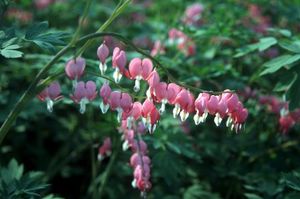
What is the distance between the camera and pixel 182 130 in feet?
9.59

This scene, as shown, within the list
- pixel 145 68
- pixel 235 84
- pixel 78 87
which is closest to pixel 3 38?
pixel 78 87

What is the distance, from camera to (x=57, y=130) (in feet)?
12.7

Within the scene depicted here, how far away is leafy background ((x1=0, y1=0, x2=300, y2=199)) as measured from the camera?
2.41 metres

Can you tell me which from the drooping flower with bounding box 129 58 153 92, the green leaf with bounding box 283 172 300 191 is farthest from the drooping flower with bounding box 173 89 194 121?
the green leaf with bounding box 283 172 300 191

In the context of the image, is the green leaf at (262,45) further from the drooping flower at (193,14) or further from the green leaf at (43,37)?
the green leaf at (43,37)

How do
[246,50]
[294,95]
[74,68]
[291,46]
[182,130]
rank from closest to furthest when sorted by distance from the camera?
1. [74,68]
2. [294,95]
3. [291,46]
4. [246,50]
5. [182,130]

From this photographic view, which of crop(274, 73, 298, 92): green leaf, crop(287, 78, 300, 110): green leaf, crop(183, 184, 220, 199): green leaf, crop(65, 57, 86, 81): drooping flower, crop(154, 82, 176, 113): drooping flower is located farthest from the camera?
crop(183, 184, 220, 199): green leaf

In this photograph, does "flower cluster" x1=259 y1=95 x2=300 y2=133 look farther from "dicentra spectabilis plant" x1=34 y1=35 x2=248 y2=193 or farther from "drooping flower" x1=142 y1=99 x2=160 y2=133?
"drooping flower" x1=142 y1=99 x2=160 y2=133

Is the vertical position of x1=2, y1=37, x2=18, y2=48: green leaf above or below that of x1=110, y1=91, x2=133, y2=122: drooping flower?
above

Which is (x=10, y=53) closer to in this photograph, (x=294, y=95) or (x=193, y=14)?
(x=294, y=95)

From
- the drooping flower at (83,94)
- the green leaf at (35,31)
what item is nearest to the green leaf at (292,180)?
the drooping flower at (83,94)

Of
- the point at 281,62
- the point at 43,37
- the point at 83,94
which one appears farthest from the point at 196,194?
the point at 43,37


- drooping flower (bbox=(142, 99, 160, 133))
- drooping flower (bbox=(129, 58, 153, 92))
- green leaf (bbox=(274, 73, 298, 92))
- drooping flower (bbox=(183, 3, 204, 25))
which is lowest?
drooping flower (bbox=(183, 3, 204, 25))

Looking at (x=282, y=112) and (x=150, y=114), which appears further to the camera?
(x=282, y=112)
